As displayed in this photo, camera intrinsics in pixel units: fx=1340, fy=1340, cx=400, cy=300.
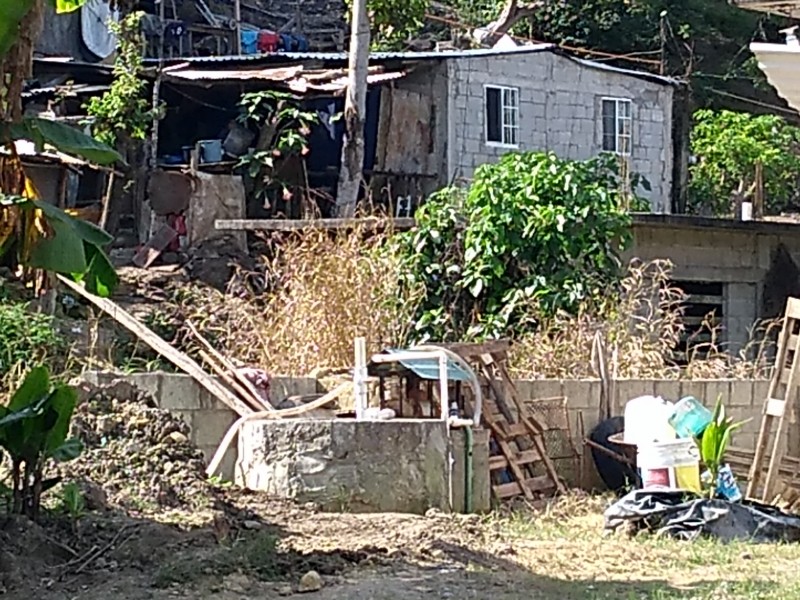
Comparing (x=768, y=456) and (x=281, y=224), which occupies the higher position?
(x=281, y=224)

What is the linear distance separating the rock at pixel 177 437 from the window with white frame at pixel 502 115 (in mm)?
12717

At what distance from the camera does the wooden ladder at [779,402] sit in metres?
10.6

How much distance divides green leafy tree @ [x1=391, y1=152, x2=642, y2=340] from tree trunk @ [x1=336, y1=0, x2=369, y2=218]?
3689mm

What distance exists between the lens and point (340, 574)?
788 cm

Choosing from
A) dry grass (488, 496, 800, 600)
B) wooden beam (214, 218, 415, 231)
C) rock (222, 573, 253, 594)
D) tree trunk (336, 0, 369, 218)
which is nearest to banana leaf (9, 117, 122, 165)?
rock (222, 573, 253, 594)

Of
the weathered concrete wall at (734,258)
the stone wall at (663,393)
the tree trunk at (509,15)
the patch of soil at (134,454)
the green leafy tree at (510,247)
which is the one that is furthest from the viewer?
the tree trunk at (509,15)

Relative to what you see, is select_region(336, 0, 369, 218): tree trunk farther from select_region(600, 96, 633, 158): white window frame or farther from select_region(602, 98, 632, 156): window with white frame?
select_region(602, 98, 632, 156): window with white frame

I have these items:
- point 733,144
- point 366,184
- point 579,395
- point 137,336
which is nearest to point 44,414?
point 137,336

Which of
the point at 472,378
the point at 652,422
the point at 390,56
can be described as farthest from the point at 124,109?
the point at 652,422

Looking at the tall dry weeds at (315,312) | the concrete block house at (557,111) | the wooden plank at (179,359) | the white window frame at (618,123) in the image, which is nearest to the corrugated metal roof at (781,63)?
the wooden plank at (179,359)

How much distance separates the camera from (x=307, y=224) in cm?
1526

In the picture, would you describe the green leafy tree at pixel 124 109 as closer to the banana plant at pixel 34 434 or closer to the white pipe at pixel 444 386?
the white pipe at pixel 444 386

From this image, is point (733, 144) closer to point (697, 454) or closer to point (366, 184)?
point (366, 184)

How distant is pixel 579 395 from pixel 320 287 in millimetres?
2672
